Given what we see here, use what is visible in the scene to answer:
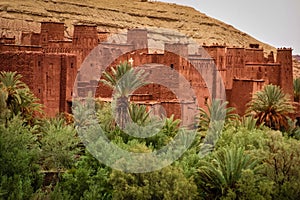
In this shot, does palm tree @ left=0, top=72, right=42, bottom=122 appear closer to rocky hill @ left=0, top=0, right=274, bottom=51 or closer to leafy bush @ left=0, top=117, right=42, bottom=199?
leafy bush @ left=0, top=117, right=42, bottom=199

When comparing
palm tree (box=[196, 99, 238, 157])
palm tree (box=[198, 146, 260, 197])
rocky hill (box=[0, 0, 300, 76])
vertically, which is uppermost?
rocky hill (box=[0, 0, 300, 76])

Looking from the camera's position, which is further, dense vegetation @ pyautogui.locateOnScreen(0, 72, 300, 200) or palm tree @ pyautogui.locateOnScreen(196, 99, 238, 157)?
palm tree @ pyautogui.locateOnScreen(196, 99, 238, 157)

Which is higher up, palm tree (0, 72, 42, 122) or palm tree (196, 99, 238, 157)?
palm tree (0, 72, 42, 122)

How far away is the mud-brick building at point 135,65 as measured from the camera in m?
25.8

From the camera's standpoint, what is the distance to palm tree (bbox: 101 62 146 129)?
24.8 metres

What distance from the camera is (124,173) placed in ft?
66.7

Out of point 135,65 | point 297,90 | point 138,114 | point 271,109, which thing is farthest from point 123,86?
point 297,90

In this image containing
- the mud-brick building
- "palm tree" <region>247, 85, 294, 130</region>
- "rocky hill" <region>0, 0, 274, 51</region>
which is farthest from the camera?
"rocky hill" <region>0, 0, 274, 51</region>

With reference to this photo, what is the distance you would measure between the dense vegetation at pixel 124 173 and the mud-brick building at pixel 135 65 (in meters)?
1.01

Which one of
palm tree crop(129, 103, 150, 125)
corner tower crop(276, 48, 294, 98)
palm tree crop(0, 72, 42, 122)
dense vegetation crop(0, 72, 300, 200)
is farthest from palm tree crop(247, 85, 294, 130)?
palm tree crop(0, 72, 42, 122)

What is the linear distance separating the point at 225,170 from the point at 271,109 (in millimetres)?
7212

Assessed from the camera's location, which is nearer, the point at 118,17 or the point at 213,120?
the point at 213,120

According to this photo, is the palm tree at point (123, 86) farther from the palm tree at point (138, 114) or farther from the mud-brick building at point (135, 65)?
the mud-brick building at point (135, 65)

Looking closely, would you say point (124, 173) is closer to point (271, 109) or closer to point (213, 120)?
point (213, 120)
